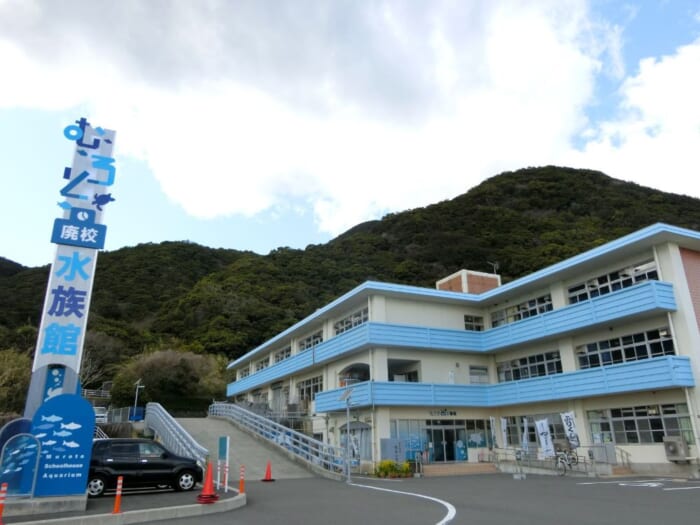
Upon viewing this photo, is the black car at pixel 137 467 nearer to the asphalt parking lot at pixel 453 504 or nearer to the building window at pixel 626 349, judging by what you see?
the asphalt parking lot at pixel 453 504

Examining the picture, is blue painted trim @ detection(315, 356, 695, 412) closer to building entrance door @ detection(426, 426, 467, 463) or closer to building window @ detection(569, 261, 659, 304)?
building entrance door @ detection(426, 426, 467, 463)

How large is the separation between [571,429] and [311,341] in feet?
57.6

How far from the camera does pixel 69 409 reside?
10.8 m

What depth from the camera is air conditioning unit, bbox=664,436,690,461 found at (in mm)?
18188

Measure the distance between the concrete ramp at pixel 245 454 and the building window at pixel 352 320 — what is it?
7749 millimetres

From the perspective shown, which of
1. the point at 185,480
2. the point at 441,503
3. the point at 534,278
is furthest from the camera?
the point at 534,278

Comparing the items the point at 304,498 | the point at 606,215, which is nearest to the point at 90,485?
the point at 304,498

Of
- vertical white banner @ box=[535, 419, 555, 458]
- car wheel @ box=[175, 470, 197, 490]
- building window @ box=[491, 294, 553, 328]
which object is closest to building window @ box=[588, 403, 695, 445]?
vertical white banner @ box=[535, 419, 555, 458]

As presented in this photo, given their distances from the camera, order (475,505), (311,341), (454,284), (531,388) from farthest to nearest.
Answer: (311,341) → (454,284) → (531,388) → (475,505)

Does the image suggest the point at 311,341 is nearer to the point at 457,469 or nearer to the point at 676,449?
the point at 457,469

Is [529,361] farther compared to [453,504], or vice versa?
[529,361]

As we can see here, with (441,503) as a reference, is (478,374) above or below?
above

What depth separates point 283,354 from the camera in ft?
132

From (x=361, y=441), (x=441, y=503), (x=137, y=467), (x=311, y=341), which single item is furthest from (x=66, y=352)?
(x=311, y=341)
